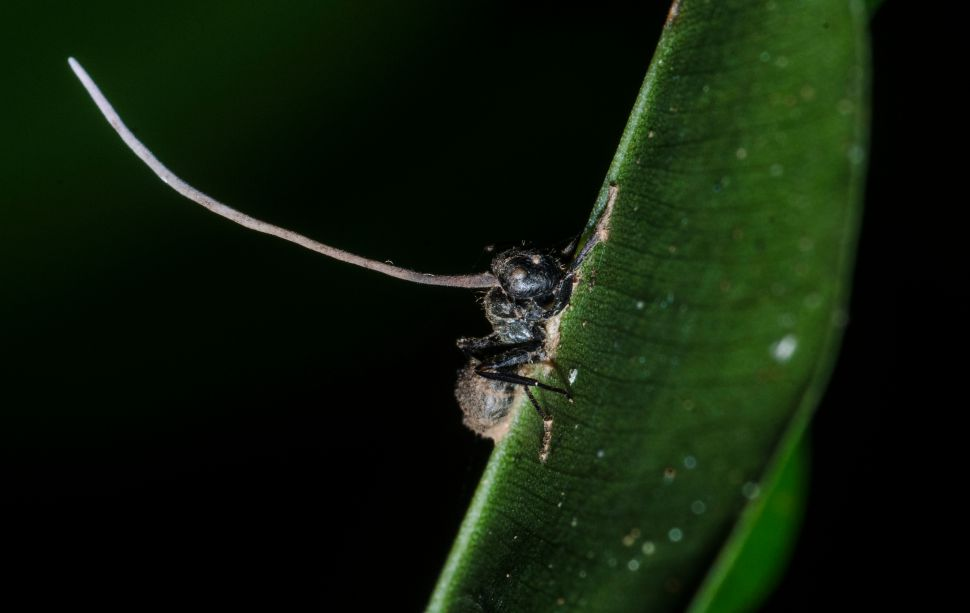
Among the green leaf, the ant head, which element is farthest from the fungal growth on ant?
the green leaf

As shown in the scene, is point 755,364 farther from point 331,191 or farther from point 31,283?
point 31,283

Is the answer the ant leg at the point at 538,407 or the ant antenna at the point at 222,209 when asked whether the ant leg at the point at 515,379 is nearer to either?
the ant leg at the point at 538,407

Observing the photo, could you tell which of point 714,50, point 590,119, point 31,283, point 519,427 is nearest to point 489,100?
point 590,119

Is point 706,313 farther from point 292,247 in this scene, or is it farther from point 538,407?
point 292,247

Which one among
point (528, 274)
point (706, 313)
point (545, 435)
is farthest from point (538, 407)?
point (706, 313)

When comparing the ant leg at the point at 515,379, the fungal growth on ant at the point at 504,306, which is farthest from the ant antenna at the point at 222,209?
the ant leg at the point at 515,379

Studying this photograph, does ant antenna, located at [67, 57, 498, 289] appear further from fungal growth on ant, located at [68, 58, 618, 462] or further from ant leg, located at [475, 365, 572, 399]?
ant leg, located at [475, 365, 572, 399]
